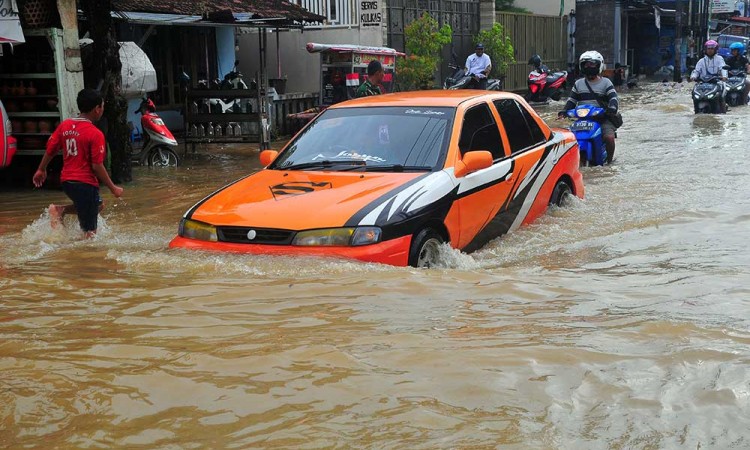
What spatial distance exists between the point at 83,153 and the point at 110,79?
4732mm

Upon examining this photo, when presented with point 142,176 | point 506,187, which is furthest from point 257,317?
point 142,176

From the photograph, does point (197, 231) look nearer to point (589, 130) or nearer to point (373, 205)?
point (373, 205)

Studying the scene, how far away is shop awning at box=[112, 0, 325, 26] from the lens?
14.4 meters

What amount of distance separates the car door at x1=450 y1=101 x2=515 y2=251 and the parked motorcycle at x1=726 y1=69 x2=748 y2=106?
17.4 meters

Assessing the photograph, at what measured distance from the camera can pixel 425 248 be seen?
659 centimetres

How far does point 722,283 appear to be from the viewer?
634 cm

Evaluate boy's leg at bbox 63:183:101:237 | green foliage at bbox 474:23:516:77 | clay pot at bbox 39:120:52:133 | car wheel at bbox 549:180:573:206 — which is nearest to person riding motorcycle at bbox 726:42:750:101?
green foliage at bbox 474:23:516:77

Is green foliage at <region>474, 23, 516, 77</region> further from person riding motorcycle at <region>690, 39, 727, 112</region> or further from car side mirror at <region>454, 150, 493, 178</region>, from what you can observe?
car side mirror at <region>454, 150, 493, 178</region>

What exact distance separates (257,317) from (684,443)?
8.25 ft

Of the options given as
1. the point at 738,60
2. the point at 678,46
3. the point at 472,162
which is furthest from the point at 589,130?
the point at 678,46

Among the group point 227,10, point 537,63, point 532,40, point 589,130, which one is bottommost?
point 589,130

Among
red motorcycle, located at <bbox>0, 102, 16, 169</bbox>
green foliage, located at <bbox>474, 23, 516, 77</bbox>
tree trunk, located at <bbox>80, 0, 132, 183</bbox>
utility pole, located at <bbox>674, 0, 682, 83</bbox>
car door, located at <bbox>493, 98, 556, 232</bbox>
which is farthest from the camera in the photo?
utility pole, located at <bbox>674, 0, 682, 83</bbox>

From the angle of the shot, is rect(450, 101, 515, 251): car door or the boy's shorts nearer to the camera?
rect(450, 101, 515, 251): car door

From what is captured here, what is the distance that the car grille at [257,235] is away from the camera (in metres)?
6.26
